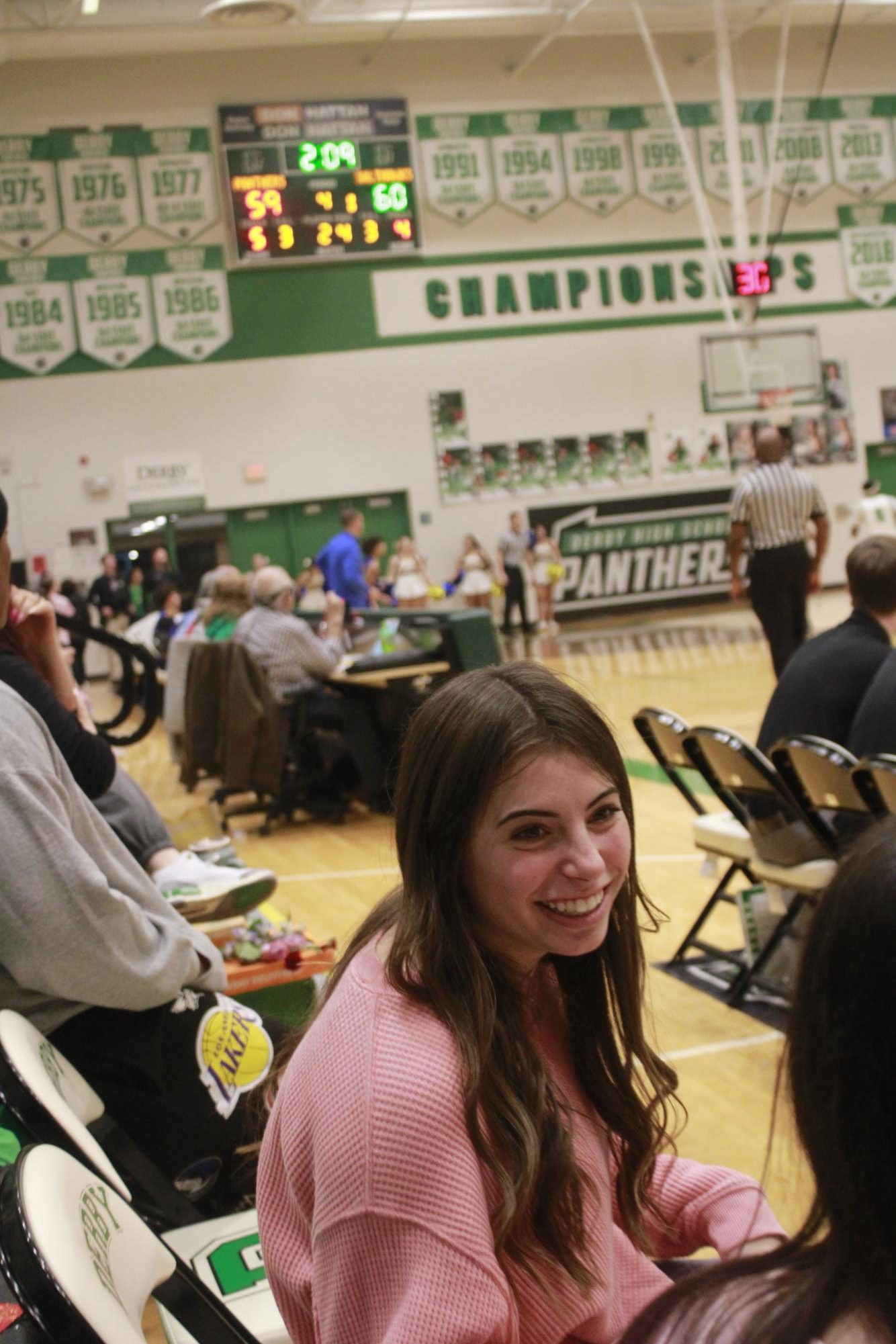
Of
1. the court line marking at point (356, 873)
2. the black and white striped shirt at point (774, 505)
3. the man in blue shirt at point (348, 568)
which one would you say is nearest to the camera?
the court line marking at point (356, 873)

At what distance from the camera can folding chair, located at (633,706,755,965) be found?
4.48 meters

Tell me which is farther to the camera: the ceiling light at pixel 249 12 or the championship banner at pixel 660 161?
the championship banner at pixel 660 161

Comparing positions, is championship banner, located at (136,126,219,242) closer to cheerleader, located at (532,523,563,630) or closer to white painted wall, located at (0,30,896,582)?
white painted wall, located at (0,30,896,582)

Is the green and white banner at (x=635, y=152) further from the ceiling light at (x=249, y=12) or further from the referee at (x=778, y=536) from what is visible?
the referee at (x=778, y=536)

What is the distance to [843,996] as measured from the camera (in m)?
0.85

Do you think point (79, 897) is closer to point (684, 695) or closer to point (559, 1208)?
point (559, 1208)

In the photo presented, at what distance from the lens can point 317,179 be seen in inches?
660

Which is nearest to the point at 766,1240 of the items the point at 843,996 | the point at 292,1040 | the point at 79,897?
the point at 292,1040

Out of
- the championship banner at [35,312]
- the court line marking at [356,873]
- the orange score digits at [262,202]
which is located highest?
the orange score digits at [262,202]

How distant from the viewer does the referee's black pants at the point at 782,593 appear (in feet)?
30.3

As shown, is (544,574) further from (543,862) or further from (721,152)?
(543,862)

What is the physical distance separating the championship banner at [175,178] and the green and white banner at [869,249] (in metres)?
9.05

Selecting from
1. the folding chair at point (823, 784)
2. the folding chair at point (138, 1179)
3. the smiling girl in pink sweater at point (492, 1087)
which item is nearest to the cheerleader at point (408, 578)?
the folding chair at point (823, 784)

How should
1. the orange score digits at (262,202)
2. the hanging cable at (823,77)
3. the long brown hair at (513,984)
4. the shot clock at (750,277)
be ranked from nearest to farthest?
the long brown hair at (513,984), the hanging cable at (823,77), the shot clock at (750,277), the orange score digits at (262,202)
